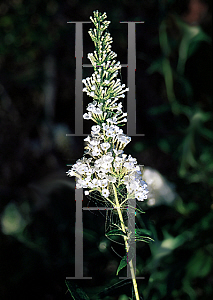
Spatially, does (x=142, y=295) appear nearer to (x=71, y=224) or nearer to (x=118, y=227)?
(x=118, y=227)

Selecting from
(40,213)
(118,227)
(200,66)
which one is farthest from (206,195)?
(40,213)

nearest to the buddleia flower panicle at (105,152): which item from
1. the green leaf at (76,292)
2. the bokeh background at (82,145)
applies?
the bokeh background at (82,145)

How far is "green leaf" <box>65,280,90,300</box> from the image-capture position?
164 cm

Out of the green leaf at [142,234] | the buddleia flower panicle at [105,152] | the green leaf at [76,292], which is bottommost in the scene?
the green leaf at [76,292]

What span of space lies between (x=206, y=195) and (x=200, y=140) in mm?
348

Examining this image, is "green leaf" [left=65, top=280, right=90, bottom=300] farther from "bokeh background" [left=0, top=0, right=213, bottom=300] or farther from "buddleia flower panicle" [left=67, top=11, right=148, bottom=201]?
"buddleia flower panicle" [left=67, top=11, right=148, bottom=201]

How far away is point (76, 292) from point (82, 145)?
84cm

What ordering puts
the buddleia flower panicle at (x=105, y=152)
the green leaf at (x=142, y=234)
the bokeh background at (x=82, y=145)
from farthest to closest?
1. the bokeh background at (x=82, y=145)
2. the green leaf at (x=142, y=234)
3. the buddleia flower panicle at (x=105, y=152)

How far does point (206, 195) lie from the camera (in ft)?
5.99

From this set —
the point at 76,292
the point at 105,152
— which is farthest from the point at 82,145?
the point at 76,292

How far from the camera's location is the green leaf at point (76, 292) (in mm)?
1640

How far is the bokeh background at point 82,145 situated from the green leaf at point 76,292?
3cm

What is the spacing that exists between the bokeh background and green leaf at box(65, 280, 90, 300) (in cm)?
3

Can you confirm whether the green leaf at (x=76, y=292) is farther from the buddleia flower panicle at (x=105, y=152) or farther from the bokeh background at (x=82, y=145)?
the buddleia flower panicle at (x=105, y=152)
